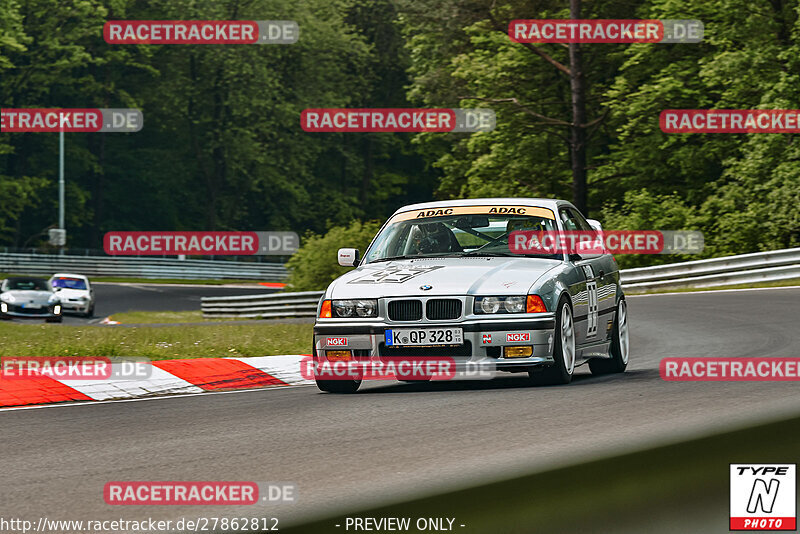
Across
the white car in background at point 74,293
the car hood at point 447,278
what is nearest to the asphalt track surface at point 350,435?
the car hood at point 447,278

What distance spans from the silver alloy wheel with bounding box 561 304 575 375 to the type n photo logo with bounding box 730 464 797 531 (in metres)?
5.74

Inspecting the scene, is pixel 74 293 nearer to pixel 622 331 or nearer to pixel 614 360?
pixel 622 331

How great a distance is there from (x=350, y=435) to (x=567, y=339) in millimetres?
3220

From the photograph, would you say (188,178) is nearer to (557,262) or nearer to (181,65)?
(181,65)

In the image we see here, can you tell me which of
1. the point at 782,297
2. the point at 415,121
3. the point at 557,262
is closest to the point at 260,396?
Answer: the point at 557,262

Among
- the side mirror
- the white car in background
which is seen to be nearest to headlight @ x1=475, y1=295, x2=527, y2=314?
the side mirror

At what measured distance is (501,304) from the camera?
10.0 meters

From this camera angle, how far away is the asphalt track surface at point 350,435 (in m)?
5.73

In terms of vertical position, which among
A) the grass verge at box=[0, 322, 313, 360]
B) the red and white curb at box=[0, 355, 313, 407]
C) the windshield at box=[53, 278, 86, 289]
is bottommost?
the red and white curb at box=[0, 355, 313, 407]

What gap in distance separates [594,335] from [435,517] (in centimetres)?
758

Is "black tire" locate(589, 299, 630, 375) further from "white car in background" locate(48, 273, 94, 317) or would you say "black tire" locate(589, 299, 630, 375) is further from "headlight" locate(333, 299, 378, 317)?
"white car in background" locate(48, 273, 94, 317)

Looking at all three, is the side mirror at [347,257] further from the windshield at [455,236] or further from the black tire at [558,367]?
the black tire at [558,367]

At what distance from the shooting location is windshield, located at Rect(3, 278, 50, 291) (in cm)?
3415

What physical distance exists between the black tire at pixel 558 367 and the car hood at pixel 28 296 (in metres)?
25.3
